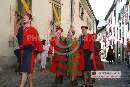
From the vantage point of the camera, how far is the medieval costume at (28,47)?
8.57 m

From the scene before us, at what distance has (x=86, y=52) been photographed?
1072 cm

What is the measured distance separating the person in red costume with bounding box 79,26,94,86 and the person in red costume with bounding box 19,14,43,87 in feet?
6.98

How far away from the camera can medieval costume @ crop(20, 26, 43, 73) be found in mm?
8570

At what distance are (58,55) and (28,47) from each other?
114 inches

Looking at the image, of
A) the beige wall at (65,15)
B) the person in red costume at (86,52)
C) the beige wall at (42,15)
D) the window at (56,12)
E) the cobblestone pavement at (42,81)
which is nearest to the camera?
the person in red costume at (86,52)

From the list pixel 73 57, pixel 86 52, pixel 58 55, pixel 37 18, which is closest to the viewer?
pixel 86 52

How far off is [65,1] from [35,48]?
1768 centimetres

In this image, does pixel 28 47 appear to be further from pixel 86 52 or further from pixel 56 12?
pixel 56 12

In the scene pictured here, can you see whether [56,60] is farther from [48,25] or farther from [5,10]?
[48,25]

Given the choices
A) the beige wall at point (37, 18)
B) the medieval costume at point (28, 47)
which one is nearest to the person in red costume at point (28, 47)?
the medieval costume at point (28, 47)

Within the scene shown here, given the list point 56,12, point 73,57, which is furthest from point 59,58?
point 56,12

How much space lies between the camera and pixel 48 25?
21.3m

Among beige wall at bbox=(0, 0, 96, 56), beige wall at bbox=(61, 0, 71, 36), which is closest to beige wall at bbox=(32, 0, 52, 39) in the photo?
beige wall at bbox=(0, 0, 96, 56)

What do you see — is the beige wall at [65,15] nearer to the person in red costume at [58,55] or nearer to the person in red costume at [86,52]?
the person in red costume at [58,55]
